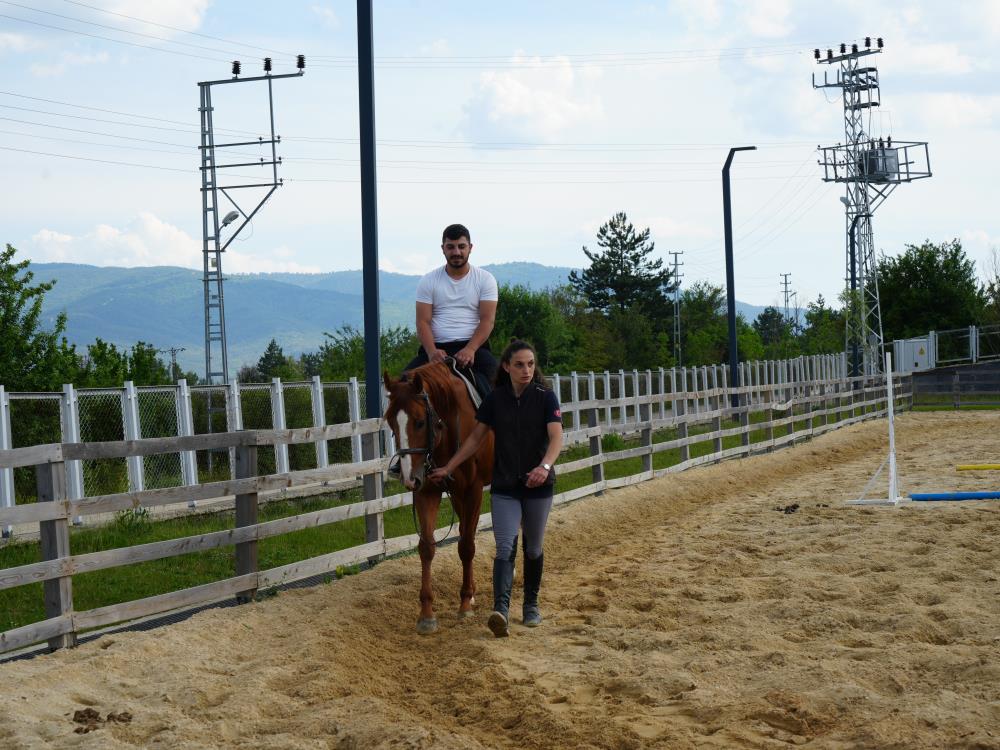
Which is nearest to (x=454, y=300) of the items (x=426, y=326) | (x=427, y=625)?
(x=426, y=326)

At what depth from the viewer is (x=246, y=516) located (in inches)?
318

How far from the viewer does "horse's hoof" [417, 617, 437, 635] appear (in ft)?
23.6

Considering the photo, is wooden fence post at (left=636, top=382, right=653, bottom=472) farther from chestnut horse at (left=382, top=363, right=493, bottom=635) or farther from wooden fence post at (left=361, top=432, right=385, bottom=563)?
chestnut horse at (left=382, top=363, right=493, bottom=635)

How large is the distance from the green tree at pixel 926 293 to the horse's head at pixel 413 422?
56.3 m

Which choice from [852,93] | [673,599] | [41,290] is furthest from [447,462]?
[852,93]

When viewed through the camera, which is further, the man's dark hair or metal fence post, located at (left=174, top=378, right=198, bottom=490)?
metal fence post, located at (left=174, top=378, right=198, bottom=490)

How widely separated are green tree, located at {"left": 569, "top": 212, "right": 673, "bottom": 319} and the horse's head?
298 feet

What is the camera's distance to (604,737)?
4996 millimetres

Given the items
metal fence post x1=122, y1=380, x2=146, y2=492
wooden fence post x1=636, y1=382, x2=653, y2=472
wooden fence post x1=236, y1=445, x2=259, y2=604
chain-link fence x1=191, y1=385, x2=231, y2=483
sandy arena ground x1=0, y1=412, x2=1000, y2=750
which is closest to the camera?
sandy arena ground x1=0, y1=412, x2=1000, y2=750

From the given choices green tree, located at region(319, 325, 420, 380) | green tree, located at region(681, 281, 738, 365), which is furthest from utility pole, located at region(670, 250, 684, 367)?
green tree, located at region(319, 325, 420, 380)

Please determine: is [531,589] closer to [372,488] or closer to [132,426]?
[372,488]

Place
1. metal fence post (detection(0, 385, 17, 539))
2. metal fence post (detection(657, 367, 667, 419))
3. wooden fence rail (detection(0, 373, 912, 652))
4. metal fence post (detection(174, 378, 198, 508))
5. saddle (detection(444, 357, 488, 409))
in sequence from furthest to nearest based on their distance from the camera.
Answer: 1. metal fence post (detection(657, 367, 667, 419))
2. metal fence post (detection(174, 378, 198, 508))
3. metal fence post (detection(0, 385, 17, 539))
4. saddle (detection(444, 357, 488, 409))
5. wooden fence rail (detection(0, 373, 912, 652))

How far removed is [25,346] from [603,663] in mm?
17578

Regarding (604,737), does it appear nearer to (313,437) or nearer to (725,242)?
(313,437)
